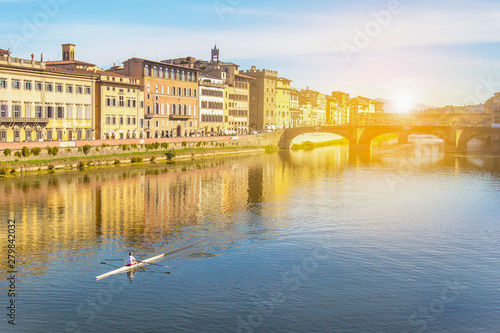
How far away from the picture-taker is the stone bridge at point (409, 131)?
109 m

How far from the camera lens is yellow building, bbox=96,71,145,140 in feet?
242

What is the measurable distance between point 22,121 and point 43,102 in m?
4.32

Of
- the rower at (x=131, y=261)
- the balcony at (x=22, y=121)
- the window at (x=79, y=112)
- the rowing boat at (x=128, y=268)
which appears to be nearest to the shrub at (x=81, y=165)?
the balcony at (x=22, y=121)

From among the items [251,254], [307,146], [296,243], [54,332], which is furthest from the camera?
[307,146]

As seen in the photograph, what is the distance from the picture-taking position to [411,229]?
121 ft

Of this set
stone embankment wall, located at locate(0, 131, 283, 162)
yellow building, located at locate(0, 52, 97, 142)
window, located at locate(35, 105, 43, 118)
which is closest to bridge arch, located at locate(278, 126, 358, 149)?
stone embankment wall, located at locate(0, 131, 283, 162)

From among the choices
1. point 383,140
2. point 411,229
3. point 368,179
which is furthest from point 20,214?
point 383,140

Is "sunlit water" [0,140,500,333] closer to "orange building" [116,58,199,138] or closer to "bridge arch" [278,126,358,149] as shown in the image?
"orange building" [116,58,199,138]

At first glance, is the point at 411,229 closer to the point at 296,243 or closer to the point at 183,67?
the point at 296,243

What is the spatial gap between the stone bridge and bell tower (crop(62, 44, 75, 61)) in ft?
152

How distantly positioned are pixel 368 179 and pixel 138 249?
1507 inches

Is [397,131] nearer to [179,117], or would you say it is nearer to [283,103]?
[283,103]

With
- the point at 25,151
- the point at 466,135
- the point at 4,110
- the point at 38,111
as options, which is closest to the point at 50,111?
the point at 38,111

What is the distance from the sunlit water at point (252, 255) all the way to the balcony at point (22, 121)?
31.4 ft
